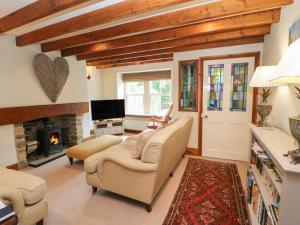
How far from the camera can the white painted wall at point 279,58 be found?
1.70 m

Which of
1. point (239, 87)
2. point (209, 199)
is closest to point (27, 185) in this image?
point (209, 199)

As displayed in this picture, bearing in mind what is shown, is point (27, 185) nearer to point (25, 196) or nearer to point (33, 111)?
point (25, 196)

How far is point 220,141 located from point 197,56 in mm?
1886

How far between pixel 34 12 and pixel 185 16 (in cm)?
178

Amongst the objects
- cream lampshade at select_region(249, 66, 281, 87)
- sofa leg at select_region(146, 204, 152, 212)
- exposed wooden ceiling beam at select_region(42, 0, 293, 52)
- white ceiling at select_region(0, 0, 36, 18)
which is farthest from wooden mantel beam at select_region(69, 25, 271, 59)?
sofa leg at select_region(146, 204, 152, 212)

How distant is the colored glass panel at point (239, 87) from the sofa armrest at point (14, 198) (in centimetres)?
359

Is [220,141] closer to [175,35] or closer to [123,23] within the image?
[175,35]

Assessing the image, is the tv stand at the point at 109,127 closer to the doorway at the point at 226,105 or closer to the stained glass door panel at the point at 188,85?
the stained glass door panel at the point at 188,85

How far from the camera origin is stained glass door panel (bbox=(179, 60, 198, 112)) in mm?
3773

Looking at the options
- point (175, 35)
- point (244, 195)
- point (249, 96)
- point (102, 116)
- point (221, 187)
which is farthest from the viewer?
point (102, 116)

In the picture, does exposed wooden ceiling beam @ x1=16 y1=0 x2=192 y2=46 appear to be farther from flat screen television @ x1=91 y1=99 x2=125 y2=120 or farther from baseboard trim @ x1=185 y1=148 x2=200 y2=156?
baseboard trim @ x1=185 y1=148 x2=200 y2=156

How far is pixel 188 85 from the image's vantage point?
386 centimetres

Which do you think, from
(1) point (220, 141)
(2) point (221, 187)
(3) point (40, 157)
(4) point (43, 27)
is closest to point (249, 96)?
(1) point (220, 141)

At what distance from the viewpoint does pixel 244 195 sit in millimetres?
2332
